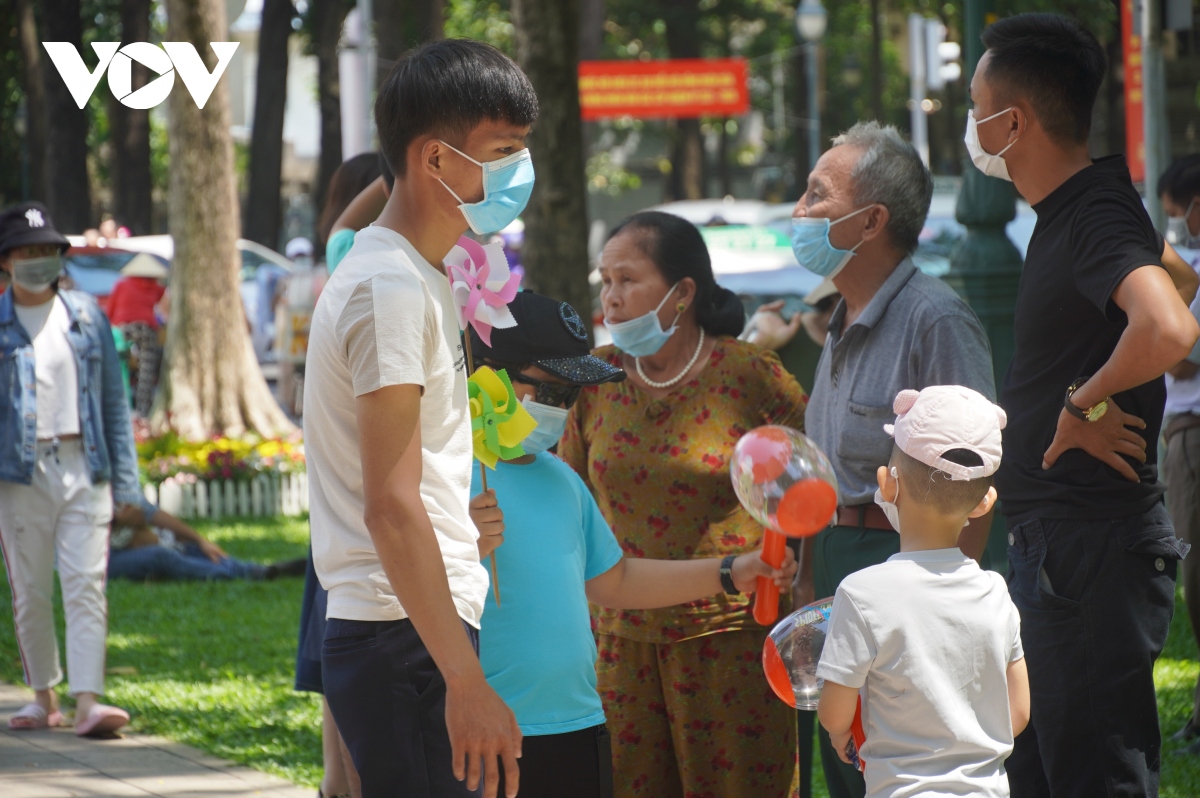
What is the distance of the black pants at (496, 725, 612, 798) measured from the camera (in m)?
3.08

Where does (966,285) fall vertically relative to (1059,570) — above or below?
above

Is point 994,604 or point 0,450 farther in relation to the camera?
point 0,450

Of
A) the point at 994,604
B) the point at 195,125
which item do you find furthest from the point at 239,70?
the point at 994,604

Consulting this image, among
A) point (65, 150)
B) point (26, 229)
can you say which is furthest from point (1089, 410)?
point (65, 150)

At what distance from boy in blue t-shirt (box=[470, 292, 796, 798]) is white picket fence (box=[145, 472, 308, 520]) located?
28.3 feet

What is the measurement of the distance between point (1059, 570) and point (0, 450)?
184 inches

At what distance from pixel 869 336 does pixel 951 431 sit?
3.64 feet

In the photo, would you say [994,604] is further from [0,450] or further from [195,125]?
[195,125]

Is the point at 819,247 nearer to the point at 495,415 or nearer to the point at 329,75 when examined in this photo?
→ the point at 495,415

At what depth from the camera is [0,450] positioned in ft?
20.1

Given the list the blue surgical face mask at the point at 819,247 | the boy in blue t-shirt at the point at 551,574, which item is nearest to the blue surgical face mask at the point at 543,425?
the boy in blue t-shirt at the point at 551,574

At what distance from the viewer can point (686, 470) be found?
3926 millimetres

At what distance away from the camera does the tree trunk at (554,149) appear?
891 centimetres

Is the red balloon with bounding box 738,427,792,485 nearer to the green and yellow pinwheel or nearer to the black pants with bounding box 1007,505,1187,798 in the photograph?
the green and yellow pinwheel
